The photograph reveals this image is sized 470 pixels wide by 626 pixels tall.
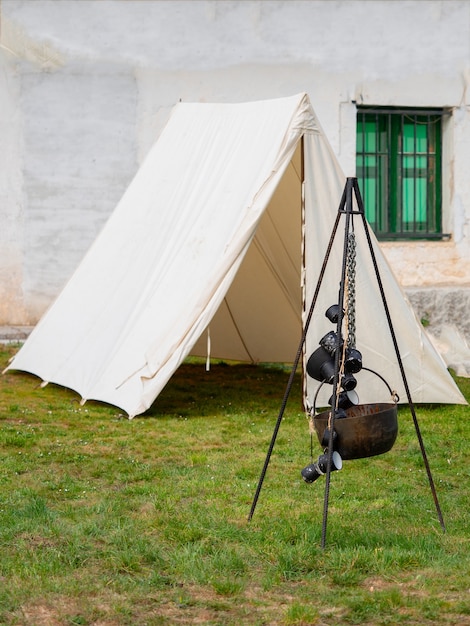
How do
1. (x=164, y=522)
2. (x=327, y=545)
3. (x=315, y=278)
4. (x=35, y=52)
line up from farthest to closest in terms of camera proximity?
1. (x=35, y=52)
2. (x=315, y=278)
3. (x=164, y=522)
4. (x=327, y=545)

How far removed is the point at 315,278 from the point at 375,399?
2.96 ft

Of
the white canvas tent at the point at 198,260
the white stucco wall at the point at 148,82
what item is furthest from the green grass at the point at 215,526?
the white stucco wall at the point at 148,82

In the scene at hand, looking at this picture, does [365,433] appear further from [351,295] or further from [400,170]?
[400,170]

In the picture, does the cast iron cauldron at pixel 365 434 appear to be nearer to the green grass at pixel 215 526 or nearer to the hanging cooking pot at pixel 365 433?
the hanging cooking pot at pixel 365 433

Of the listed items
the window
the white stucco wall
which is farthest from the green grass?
the window

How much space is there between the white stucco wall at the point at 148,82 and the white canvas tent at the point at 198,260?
264cm

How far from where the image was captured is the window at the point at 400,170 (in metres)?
11.5

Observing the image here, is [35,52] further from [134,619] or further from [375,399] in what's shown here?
[134,619]

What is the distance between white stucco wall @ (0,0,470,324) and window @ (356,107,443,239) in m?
0.24

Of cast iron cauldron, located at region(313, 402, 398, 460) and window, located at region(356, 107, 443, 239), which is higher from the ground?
window, located at region(356, 107, 443, 239)

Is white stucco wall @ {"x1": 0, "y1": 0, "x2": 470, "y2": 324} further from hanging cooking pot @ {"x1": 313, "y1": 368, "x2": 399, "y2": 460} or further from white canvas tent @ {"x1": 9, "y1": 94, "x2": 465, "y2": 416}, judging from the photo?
hanging cooking pot @ {"x1": 313, "y1": 368, "x2": 399, "y2": 460}

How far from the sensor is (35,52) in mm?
10867

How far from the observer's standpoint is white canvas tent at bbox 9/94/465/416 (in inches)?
278

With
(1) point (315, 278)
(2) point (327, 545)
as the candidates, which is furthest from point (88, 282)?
(2) point (327, 545)
